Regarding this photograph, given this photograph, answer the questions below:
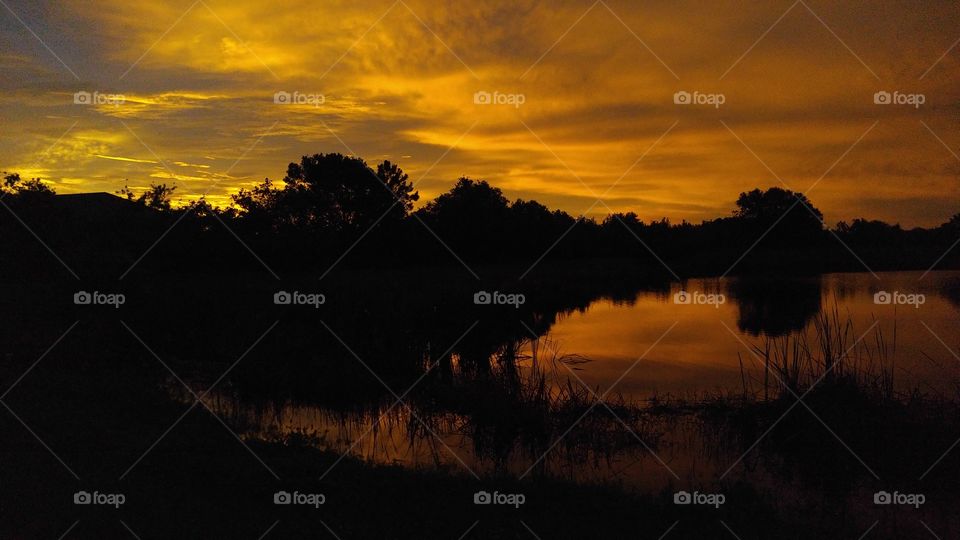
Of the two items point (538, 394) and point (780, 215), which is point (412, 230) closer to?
point (538, 394)

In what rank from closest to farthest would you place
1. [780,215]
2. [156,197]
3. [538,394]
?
[538,394]
[156,197]
[780,215]

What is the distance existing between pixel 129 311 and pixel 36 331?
3.08 metres

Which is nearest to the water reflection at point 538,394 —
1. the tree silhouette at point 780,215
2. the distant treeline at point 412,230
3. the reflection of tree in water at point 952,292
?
the reflection of tree in water at point 952,292

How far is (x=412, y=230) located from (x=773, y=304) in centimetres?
1812

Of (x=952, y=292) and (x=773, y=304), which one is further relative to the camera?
(x=952, y=292)

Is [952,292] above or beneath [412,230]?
beneath

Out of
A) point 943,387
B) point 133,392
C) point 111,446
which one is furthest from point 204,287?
point 943,387

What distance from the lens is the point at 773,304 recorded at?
101 feet

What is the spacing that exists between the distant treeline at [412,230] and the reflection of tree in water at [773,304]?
3663 mm

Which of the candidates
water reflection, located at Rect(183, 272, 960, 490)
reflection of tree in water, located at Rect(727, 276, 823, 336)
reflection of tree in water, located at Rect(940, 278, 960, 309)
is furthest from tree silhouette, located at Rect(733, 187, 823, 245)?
water reflection, located at Rect(183, 272, 960, 490)

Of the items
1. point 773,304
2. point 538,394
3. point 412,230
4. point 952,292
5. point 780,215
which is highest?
point 780,215

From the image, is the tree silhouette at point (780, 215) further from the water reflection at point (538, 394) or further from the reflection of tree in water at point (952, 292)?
the water reflection at point (538, 394)

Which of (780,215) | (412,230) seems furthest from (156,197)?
(780,215)

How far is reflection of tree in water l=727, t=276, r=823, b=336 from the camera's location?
75.3ft
